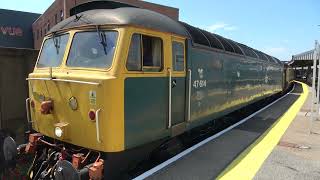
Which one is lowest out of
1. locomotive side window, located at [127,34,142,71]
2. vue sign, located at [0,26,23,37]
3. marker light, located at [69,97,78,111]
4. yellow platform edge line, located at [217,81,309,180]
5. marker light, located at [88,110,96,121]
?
yellow platform edge line, located at [217,81,309,180]

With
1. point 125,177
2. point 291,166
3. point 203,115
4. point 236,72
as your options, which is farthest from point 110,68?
point 236,72

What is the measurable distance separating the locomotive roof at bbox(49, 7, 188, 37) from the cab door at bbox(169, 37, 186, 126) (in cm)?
33

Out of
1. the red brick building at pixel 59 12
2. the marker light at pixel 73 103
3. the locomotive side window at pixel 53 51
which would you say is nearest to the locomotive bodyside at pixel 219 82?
the locomotive side window at pixel 53 51

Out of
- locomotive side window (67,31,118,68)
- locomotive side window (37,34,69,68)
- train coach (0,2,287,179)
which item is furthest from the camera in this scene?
locomotive side window (37,34,69,68)

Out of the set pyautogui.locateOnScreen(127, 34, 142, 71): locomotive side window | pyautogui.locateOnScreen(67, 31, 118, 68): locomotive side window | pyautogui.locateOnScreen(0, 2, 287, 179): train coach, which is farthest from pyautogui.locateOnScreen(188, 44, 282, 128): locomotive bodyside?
pyautogui.locateOnScreen(67, 31, 118, 68): locomotive side window

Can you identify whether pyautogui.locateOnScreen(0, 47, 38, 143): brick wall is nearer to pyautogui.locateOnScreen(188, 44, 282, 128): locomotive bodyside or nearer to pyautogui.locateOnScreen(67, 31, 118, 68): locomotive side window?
pyautogui.locateOnScreen(67, 31, 118, 68): locomotive side window

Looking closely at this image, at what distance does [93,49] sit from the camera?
536 centimetres

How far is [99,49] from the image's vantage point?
5.29 m

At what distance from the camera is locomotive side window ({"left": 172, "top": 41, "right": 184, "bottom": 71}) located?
622 centimetres

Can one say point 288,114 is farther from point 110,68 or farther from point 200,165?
point 110,68

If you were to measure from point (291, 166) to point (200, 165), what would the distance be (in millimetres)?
1777

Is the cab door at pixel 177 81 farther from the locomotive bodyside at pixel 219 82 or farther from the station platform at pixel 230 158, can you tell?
the station platform at pixel 230 158

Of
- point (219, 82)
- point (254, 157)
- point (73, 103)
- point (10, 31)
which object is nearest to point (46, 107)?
point (73, 103)

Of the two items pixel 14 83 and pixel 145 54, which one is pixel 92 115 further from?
pixel 14 83
